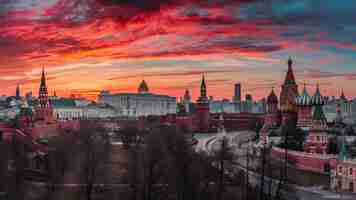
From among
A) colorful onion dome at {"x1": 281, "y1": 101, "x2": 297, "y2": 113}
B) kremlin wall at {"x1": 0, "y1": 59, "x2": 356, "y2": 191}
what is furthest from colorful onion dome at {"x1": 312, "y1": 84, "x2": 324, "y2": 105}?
colorful onion dome at {"x1": 281, "y1": 101, "x2": 297, "y2": 113}

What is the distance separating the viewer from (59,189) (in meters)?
25.7

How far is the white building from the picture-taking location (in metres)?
142

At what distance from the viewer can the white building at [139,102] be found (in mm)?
141750

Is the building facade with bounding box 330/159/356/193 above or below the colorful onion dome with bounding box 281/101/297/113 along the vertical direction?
below

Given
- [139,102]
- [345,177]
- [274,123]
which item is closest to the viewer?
[345,177]

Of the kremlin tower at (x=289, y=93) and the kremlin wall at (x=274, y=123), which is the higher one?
the kremlin tower at (x=289, y=93)

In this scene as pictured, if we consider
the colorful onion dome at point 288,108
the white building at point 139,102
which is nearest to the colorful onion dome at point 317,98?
the colorful onion dome at point 288,108

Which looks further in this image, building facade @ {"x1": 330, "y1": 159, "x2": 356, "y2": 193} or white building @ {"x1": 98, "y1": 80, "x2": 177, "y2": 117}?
white building @ {"x1": 98, "y1": 80, "x2": 177, "y2": 117}

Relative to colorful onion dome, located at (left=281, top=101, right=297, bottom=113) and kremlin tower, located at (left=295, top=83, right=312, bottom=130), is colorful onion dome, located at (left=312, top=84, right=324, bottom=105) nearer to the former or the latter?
kremlin tower, located at (left=295, top=83, right=312, bottom=130)

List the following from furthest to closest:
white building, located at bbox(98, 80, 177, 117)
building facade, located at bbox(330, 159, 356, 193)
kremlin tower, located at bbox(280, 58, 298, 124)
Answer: white building, located at bbox(98, 80, 177, 117), kremlin tower, located at bbox(280, 58, 298, 124), building facade, located at bbox(330, 159, 356, 193)

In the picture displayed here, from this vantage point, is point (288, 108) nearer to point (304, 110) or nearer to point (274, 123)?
point (274, 123)

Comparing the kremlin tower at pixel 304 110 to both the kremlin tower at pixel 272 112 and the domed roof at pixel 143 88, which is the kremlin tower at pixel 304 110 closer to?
the kremlin tower at pixel 272 112

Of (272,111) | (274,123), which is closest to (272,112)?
(272,111)

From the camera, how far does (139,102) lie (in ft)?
476
